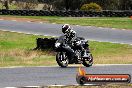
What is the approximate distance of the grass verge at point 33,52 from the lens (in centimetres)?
2070

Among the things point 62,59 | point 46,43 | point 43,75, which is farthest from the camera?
point 46,43

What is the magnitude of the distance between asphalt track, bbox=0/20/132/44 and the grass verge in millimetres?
2108

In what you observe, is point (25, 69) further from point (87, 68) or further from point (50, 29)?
point (50, 29)

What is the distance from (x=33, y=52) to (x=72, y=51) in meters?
7.37

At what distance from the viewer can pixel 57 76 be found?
14.4 m

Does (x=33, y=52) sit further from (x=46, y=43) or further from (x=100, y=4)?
(x=100, y=4)

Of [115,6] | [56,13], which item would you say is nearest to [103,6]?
[115,6]

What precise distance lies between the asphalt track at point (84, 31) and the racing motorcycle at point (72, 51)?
13.4 metres

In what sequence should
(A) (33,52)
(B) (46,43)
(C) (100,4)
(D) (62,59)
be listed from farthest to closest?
(C) (100,4) → (B) (46,43) → (A) (33,52) → (D) (62,59)

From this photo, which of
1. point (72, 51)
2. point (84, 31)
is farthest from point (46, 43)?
point (84, 31)

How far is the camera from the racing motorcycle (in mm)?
17327

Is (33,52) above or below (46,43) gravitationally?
below

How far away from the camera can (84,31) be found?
37.3m

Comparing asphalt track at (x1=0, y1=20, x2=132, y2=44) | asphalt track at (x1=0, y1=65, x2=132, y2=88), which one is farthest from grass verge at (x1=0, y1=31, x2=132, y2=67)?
asphalt track at (x1=0, y1=65, x2=132, y2=88)
